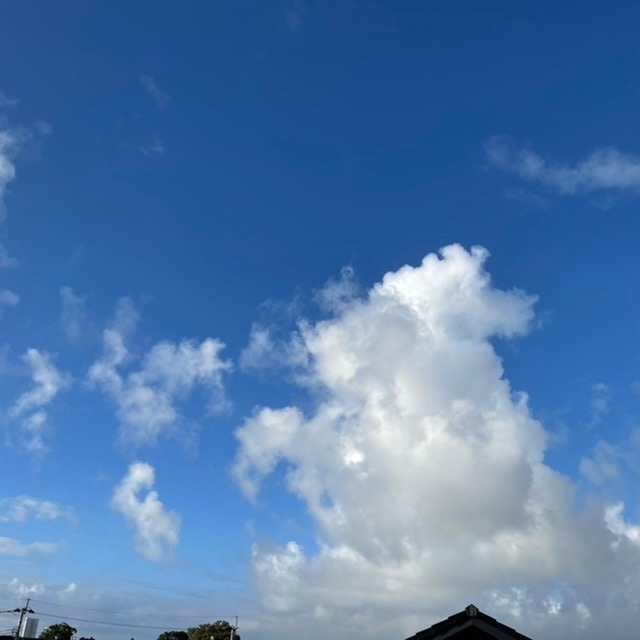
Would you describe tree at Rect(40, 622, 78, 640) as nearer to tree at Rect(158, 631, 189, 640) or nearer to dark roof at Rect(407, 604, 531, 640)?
tree at Rect(158, 631, 189, 640)

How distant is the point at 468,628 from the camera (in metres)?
20.4

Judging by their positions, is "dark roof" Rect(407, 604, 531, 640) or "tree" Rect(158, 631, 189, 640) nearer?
"dark roof" Rect(407, 604, 531, 640)

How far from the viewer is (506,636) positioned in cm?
1983

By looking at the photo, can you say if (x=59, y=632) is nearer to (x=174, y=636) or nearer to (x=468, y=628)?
(x=174, y=636)

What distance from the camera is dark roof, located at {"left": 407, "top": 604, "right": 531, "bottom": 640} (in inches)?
785

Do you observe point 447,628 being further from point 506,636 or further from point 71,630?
point 71,630

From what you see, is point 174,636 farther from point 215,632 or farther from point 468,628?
point 468,628

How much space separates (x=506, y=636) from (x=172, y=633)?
127m

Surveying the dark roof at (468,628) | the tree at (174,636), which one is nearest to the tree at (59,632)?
the tree at (174,636)

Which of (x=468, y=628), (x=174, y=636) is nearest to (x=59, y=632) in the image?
(x=174, y=636)

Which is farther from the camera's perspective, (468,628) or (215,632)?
(215,632)

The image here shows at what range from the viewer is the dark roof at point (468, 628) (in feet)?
65.4

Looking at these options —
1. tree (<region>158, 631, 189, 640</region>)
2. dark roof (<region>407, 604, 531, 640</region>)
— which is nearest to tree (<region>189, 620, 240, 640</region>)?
tree (<region>158, 631, 189, 640</region>)

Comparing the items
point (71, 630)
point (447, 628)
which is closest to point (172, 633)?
point (71, 630)
